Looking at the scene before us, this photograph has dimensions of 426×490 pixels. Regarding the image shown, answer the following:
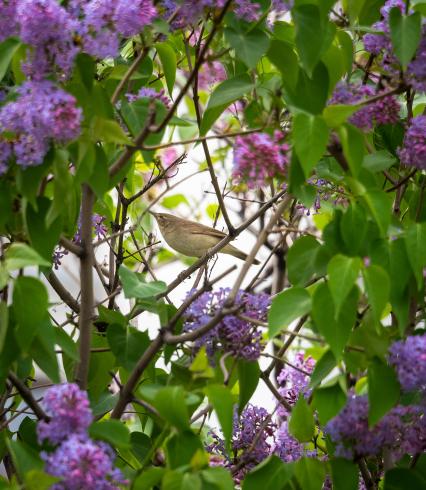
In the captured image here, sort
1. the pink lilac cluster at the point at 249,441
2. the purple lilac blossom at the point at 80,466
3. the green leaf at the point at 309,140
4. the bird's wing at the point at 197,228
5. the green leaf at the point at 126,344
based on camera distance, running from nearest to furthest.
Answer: the purple lilac blossom at the point at 80,466 → the green leaf at the point at 309,140 → the green leaf at the point at 126,344 → the pink lilac cluster at the point at 249,441 → the bird's wing at the point at 197,228

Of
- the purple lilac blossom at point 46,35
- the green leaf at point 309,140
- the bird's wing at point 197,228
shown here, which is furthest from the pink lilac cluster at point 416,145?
the bird's wing at point 197,228

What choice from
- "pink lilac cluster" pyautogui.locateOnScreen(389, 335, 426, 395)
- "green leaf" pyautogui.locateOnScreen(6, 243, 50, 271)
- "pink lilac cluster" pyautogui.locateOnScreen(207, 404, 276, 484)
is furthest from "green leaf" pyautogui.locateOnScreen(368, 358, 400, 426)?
"green leaf" pyautogui.locateOnScreen(6, 243, 50, 271)

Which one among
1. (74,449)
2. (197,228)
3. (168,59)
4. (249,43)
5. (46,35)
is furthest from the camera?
(197,228)

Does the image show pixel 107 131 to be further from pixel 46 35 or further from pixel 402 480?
pixel 402 480

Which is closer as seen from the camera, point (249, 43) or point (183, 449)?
point (183, 449)

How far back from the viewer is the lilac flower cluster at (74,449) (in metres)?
1.68

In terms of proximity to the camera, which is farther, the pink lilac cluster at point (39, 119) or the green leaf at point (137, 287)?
the green leaf at point (137, 287)

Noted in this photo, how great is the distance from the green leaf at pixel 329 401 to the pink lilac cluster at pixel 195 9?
2.62 ft

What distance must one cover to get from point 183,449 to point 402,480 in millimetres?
623

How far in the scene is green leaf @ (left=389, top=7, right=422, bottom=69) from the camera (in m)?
1.99

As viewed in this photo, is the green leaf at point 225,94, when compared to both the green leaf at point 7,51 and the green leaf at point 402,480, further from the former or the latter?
the green leaf at point 402,480

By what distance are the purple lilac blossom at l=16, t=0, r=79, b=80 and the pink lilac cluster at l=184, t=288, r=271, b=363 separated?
58 cm

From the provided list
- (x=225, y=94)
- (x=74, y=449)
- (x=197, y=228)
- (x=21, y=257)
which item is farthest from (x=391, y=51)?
(x=197, y=228)

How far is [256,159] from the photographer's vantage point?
6.09 feet
